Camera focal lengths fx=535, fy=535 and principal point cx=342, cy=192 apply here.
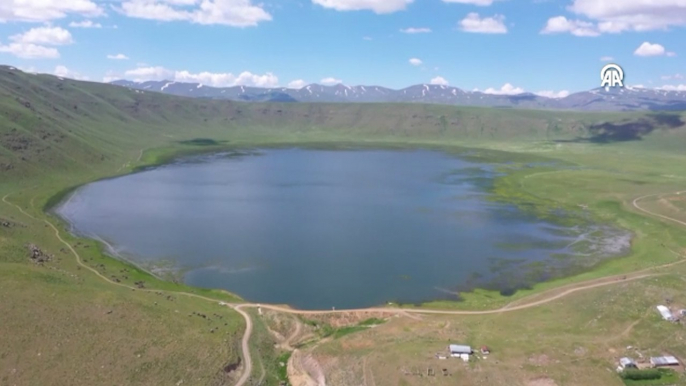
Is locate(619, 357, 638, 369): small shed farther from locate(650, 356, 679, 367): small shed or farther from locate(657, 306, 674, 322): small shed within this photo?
locate(657, 306, 674, 322): small shed

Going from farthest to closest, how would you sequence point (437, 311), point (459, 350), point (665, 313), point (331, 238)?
point (331, 238) < point (437, 311) < point (665, 313) < point (459, 350)

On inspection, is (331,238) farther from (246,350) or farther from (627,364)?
(627,364)

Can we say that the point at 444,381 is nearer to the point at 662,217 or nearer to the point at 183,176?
the point at 662,217

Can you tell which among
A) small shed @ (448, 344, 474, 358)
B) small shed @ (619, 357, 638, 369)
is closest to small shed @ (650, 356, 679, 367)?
small shed @ (619, 357, 638, 369)

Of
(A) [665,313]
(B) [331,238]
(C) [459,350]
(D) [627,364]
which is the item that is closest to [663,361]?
(D) [627,364]

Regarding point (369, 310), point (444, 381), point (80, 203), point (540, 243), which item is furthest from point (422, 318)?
point (80, 203)

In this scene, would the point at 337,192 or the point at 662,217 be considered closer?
the point at 662,217

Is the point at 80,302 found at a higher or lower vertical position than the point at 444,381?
higher

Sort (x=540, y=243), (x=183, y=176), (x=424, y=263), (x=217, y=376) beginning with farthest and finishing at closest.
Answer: (x=183, y=176), (x=540, y=243), (x=424, y=263), (x=217, y=376)
